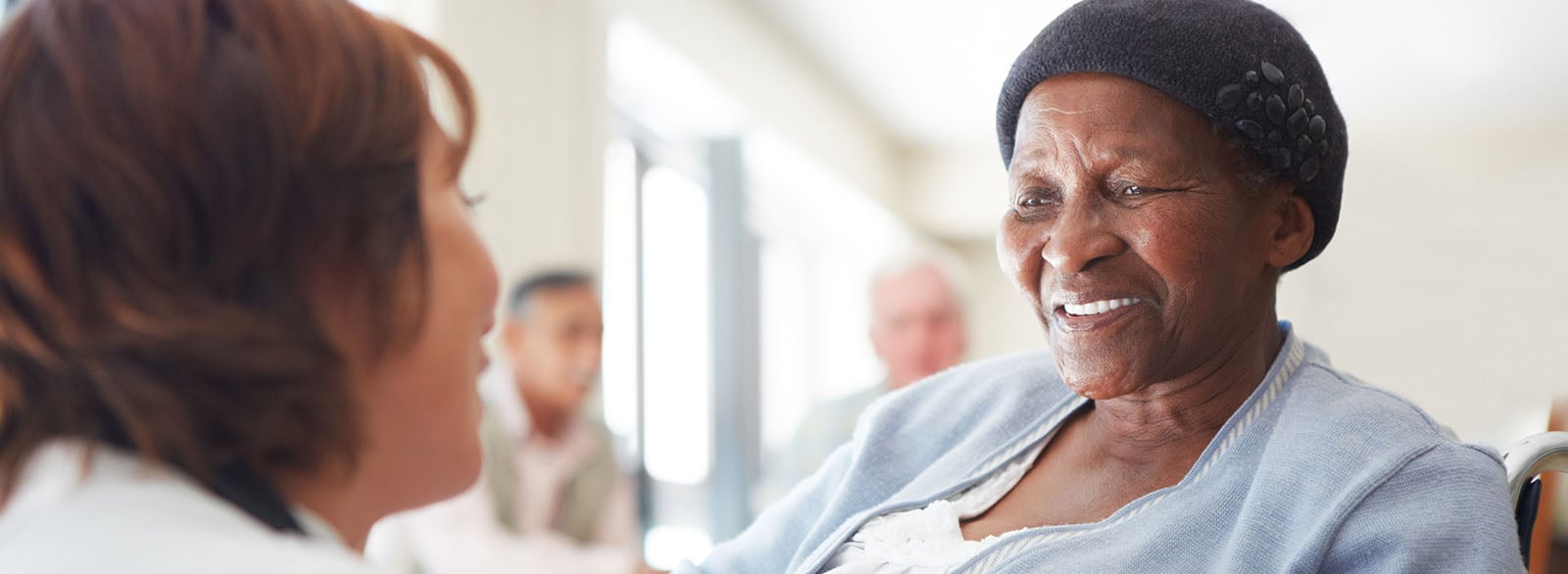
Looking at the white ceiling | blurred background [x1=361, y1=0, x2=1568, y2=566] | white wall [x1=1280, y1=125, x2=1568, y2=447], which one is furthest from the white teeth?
the white ceiling

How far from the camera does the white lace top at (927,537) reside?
1.35m

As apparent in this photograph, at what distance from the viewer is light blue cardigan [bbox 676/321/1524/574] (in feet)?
3.67

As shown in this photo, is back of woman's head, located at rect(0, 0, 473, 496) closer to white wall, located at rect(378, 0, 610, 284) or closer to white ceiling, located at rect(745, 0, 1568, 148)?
white wall, located at rect(378, 0, 610, 284)

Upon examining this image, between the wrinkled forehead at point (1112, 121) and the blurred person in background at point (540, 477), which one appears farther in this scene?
the blurred person in background at point (540, 477)

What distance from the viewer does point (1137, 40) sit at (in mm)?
1274

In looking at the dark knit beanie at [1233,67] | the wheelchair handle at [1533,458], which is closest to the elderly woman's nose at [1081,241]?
the dark knit beanie at [1233,67]

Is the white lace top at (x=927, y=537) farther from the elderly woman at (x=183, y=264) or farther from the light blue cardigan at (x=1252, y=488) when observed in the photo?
the elderly woman at (x=183, y=264)

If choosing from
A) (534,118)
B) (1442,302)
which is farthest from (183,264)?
(534,118)

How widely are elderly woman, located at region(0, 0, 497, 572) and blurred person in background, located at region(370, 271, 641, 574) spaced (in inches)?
111

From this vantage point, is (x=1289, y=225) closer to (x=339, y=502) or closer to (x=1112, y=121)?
(x=1112, y=121)

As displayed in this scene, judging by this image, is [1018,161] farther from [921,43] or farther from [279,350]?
[921,43]

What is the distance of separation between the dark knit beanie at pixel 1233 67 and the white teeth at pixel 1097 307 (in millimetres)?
180

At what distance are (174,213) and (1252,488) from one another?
89 cm

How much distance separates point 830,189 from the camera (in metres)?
8.97
